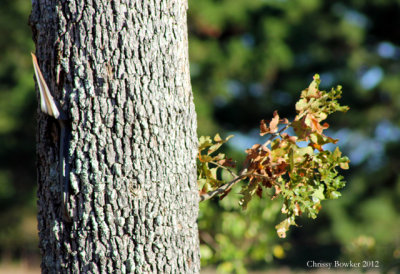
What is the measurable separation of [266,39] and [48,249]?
30.5 ft

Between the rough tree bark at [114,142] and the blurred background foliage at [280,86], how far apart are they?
770 centimetres

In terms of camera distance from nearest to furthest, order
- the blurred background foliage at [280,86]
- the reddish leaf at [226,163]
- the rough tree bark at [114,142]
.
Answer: the rough tree bark at [114,142] < the reddish leaf at [226,163] < the blurred background foliage at [280,86]

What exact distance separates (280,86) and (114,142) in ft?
32.1

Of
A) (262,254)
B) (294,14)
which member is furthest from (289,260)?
(262,254)

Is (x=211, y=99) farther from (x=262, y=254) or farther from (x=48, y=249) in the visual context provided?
(x=48, y=249)

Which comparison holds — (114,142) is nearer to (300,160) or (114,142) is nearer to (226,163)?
(226,163)

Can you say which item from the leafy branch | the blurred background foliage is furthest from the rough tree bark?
the blurred background foliage

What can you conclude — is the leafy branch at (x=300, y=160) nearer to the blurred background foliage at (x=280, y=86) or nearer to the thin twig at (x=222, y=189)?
the thin twig at (x=222, y=189)

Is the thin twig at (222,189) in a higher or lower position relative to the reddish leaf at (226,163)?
lower

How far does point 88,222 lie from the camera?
155 centimetres

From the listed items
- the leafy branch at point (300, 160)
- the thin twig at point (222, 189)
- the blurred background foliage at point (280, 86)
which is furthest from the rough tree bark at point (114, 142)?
the blurred background foliage at point (280, 86)

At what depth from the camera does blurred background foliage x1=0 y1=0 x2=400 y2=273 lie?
9.95 meters

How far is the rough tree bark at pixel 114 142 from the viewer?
1.55 metres

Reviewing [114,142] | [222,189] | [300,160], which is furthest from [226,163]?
[114,142]
